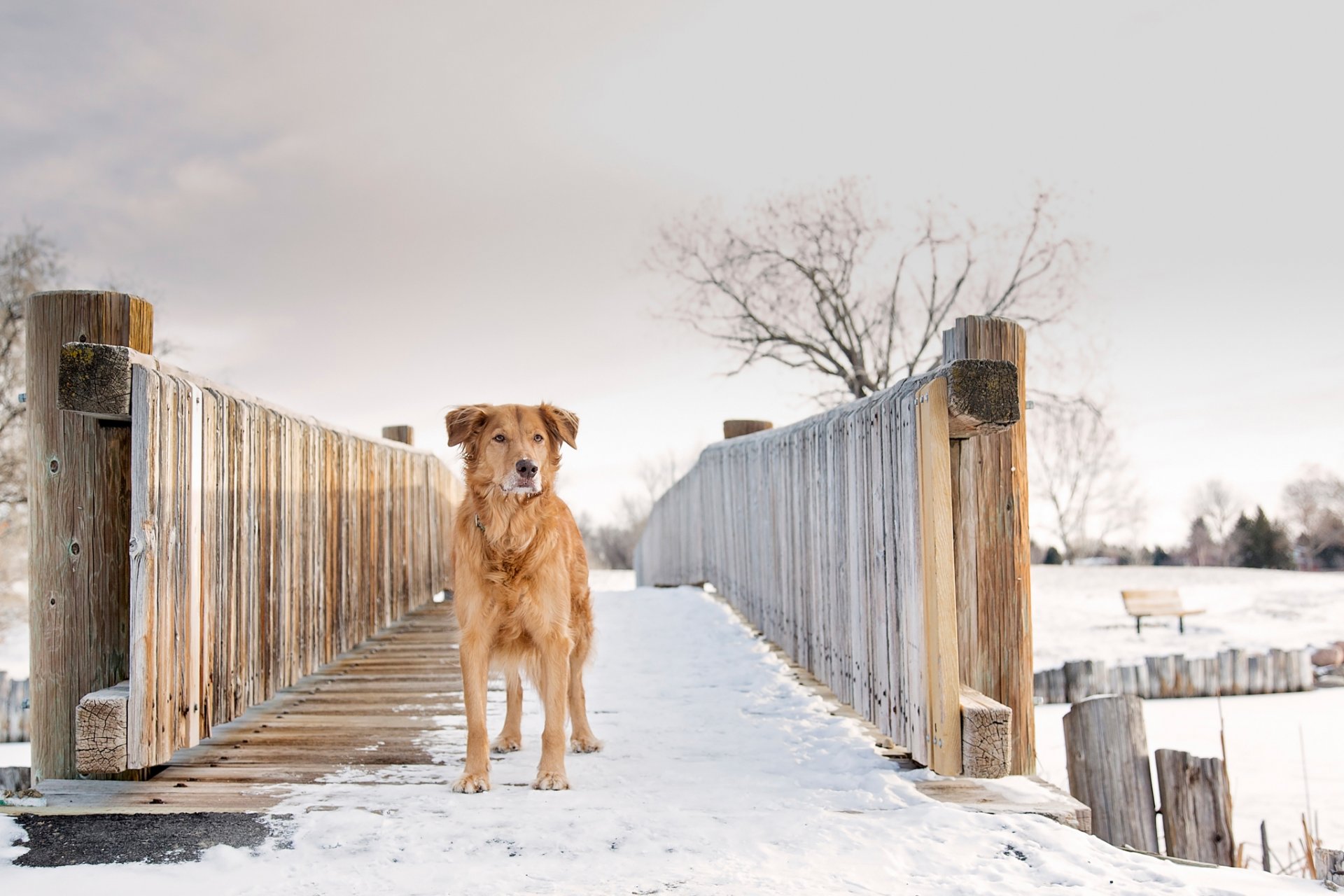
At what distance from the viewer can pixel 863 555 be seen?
4.39m

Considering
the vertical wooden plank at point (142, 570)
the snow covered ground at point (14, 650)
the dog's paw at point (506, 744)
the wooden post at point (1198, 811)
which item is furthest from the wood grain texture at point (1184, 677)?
the snow covered ground at point (14, 650)

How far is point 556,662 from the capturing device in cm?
397

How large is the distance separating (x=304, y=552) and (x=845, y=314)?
1666 cm

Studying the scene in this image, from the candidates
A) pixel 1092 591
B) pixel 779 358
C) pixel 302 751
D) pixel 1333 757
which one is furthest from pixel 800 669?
pixel 1092 591

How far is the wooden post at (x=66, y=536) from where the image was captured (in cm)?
381

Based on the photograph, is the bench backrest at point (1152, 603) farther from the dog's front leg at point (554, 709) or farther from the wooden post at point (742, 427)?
the dog's front leg at point (554, 709)

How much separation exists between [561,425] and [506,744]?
5.17 ft

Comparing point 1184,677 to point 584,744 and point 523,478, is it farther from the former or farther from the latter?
point 523,478

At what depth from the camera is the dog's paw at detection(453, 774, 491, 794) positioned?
11.8 feet

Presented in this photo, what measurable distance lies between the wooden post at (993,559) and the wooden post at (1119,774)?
1.25m

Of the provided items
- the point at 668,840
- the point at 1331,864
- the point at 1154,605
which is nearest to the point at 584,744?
the point at 668,840

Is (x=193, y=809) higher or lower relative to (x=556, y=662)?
lower

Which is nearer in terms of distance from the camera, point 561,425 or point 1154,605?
point 561,425

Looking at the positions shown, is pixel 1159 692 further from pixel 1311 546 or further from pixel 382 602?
pixel 1311 546
